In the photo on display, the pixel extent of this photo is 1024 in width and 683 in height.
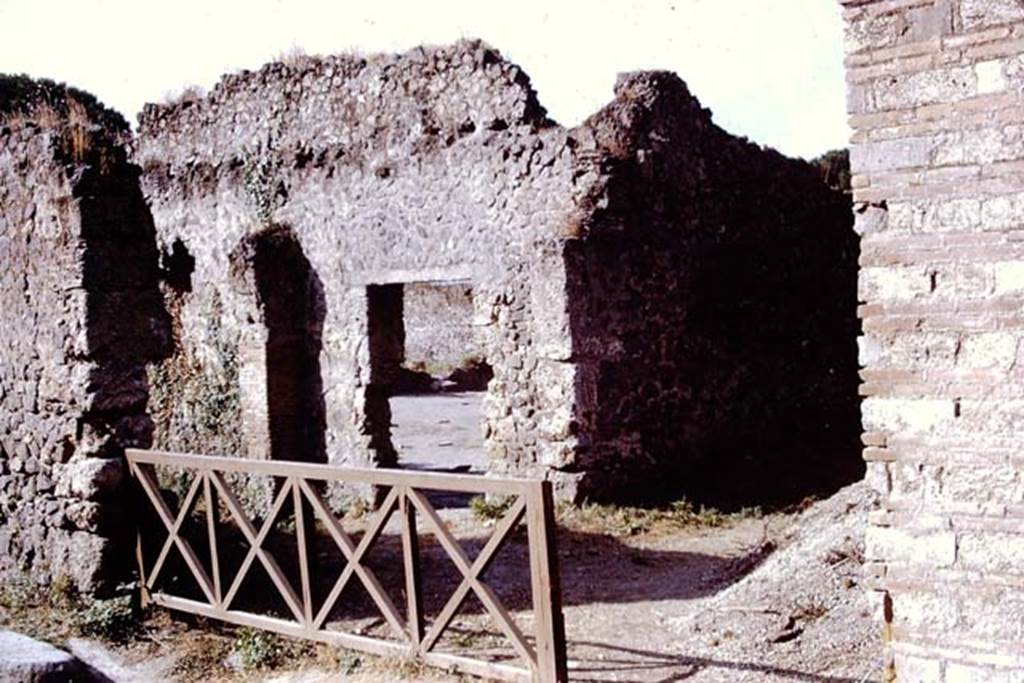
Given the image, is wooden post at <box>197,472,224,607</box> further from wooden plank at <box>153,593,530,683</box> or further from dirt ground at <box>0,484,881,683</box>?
dirt ground at <box>0,484,881,683</box>

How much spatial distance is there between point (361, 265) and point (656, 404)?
3.41 m

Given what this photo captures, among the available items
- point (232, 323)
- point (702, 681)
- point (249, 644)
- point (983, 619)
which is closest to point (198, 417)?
point (232, 323)

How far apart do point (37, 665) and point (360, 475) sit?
189 centimetres

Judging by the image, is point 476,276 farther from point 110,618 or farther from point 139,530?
point 110,618

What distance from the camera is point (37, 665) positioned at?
5.40 metres

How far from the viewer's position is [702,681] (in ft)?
17.6

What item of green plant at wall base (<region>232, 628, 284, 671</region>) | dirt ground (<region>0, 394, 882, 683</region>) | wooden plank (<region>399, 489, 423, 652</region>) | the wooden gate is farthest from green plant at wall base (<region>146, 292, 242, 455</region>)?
wooden plank (<region>399, 489, 423, 652</region>)

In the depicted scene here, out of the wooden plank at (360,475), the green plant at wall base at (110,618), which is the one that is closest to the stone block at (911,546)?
the wooden plank at (360,475)

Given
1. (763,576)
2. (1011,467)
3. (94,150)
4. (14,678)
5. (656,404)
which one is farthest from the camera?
(656,404)

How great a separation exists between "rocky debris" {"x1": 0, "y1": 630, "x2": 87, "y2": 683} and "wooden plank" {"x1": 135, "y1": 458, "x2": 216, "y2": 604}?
0.91 metres

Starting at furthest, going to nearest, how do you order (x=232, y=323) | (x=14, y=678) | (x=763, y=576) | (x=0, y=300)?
(x=232, y=323) → (x=0, y=300) → (x=763, y=576) → (x=14, y=678)

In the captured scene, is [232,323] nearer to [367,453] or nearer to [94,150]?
[367,453]

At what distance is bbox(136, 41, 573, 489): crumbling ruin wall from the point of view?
10.0 meters

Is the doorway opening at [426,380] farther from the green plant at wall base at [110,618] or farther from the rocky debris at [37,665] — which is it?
the rocky debris at [37,665]
